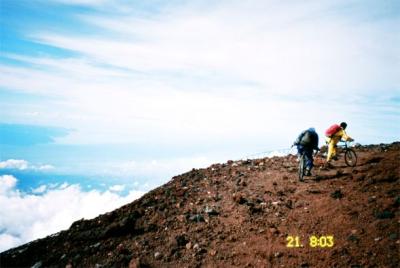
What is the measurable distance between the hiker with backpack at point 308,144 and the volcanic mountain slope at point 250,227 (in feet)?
2.43

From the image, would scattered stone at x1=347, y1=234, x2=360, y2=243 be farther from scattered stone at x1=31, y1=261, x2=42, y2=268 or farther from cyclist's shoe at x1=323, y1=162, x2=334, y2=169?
scattered stone at x1=31, y1=261, x2=42, y2=268

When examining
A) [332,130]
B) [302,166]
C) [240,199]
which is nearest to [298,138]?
[302,166]

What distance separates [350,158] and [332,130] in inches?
67.9

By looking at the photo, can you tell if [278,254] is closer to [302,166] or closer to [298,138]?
[302,166]

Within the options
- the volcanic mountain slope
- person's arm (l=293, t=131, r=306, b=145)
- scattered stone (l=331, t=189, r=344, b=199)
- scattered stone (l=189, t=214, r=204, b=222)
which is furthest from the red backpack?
scattered stone (l=189, t=214, r=204, b=222)

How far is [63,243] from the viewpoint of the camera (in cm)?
1178

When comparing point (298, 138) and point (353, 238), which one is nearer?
point (353, 238)

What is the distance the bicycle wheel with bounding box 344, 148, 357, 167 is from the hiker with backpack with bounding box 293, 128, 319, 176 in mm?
2168

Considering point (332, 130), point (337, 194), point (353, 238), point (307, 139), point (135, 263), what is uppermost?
point (332, 130)

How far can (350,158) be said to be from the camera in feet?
52.8

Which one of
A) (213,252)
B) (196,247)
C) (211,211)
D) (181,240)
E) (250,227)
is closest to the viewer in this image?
(213,252)

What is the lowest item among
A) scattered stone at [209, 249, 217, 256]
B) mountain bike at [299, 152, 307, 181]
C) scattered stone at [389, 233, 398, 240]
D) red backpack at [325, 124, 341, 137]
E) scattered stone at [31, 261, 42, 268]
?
scattered stone at [31, 261, 42, 268]

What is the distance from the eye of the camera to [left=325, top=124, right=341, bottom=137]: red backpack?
15891 millimetres

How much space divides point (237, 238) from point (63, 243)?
21.2 ft
